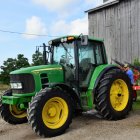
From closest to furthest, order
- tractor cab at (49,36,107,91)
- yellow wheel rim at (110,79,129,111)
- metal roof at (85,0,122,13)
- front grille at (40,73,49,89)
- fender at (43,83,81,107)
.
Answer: fender at (43,83,81,107) → front grille at (40,73,49,89) → tractor cab at (49,36,107,91) → yellow wheel rim at (110,79,129,111) → metal roof at (85,0,122,13)

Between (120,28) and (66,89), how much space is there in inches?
447

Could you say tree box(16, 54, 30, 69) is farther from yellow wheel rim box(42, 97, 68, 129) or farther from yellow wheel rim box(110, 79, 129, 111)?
yellow wheel rim box(42, 97, 68, 129)

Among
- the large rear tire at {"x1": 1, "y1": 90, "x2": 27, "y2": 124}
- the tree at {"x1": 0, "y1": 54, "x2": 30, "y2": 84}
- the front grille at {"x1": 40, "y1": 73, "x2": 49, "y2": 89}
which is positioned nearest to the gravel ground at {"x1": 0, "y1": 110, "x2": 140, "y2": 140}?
the large rear tire at {"x1": 1, "y1": 90, "x2": 27, "y2": 124}

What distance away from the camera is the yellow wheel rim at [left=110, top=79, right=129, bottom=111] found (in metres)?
8.81

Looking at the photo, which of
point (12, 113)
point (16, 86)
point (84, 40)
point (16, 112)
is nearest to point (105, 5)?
point (84, 40)

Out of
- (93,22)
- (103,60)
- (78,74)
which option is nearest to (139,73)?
(103,60)

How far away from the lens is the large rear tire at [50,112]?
279 inches

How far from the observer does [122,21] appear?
1844cm

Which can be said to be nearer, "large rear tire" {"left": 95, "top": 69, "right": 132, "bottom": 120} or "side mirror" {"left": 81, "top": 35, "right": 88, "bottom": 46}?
"side mirror" {"left": 81, "top": 35, "right": 88, "bottom": 46}

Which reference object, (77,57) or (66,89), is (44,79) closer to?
(66,89)

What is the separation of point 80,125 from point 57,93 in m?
1.15

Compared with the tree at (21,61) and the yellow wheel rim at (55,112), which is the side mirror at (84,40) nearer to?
the yellow wheel rim at (55,112)

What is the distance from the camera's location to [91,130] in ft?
24.3

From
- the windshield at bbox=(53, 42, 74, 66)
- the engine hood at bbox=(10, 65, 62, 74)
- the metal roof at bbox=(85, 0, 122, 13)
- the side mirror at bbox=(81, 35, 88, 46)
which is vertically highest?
the metal roof at bbox=(85, 0, 122, 13)
